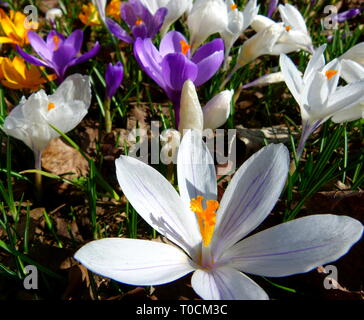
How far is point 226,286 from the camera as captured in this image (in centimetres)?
81

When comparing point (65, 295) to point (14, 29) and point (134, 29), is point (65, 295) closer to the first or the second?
point (134, 29)

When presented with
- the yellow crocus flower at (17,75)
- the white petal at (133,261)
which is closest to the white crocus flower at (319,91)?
the white petal at (133,261)

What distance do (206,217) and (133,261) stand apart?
0.19 metres

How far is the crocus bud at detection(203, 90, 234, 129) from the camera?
1.13 metres

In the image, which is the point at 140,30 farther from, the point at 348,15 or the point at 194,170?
the point at 348,15

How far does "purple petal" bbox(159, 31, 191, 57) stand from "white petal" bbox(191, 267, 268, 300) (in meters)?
0.77

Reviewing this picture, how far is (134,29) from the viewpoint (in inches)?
59.9

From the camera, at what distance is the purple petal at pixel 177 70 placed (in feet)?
3.63

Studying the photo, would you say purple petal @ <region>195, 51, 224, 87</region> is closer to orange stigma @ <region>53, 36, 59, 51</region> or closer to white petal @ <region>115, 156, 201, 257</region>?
white petal @ <region>115, 156, 201, 257</region>

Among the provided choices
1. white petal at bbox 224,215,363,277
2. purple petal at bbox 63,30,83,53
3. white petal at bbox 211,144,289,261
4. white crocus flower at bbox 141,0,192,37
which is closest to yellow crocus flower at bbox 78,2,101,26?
purple petal at bbox 63,30,83,53

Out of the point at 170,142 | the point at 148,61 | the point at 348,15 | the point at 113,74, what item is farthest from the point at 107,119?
the point at 348,15
